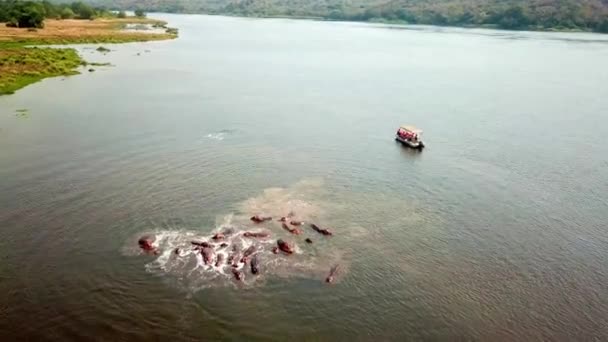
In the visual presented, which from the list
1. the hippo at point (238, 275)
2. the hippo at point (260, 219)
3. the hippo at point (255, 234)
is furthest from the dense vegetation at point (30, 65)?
the hippo at point (238, 275)

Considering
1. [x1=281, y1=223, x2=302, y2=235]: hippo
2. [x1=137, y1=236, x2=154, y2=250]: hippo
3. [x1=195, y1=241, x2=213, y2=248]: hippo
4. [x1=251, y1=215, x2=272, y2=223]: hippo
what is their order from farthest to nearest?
[x1=251, y1=215, x2=272, y2=223]: hippo < [x1=281, y1=223, x2=302, y2=235]: hippo < [x1=195, y1=241, x2=213, y2=248]: hippo < [x1=137, y1=236, x2=154, y2=250]: hippo

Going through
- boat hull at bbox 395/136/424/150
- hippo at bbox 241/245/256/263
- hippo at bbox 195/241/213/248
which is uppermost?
boat hull at bbox 395/136/424/150

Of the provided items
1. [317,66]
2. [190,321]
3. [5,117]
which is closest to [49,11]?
[317,66]

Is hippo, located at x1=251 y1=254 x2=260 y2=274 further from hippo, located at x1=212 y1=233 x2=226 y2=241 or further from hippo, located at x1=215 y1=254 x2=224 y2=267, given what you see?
hippo, located at x1=212 y1=233 x2=226 y2=241

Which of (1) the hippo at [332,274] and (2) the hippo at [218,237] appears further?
(2) the hippo at [218,237]

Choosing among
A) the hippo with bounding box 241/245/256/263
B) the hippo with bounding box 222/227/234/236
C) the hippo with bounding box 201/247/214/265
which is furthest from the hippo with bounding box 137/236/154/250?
the hippo with bounding box 241/245/256/263

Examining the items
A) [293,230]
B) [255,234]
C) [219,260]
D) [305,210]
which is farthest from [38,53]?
[219,260]

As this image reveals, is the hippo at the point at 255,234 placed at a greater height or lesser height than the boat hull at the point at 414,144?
lesser

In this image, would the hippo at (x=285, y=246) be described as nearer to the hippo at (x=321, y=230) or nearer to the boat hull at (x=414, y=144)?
the hippo at (x=321, y=230)
